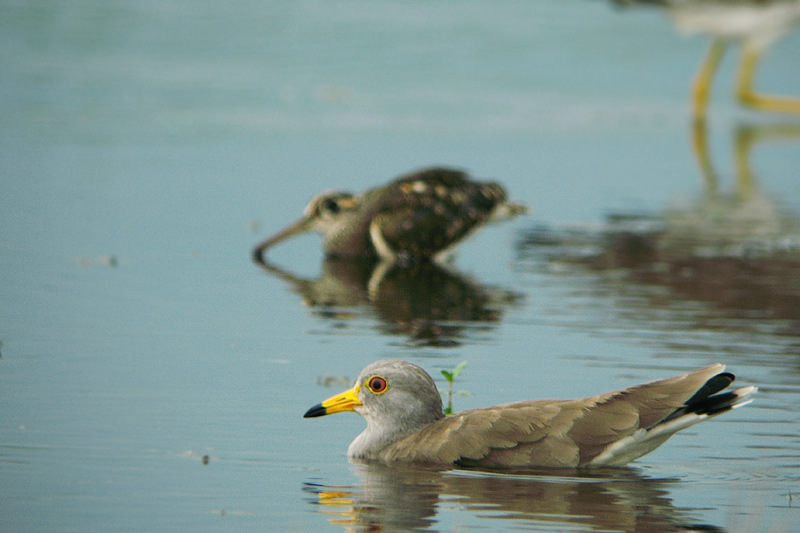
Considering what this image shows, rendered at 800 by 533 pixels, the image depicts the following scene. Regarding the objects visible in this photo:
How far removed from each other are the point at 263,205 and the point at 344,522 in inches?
399

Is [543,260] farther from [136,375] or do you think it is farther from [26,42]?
[26,42]

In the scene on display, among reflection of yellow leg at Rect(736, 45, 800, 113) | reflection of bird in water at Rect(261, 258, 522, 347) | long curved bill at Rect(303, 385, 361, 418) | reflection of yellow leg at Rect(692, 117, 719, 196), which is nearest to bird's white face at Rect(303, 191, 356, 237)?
reflection of bird in water at Rect(261, 258, 522, 347)

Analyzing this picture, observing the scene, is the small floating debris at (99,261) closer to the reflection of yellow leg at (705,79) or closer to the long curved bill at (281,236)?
the long curved bill at (281,236)

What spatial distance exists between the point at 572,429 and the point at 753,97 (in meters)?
18.9

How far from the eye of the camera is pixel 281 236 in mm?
13797

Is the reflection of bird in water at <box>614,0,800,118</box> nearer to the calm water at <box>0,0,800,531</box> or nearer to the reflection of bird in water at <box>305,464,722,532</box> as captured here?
the calm water at <box>0,0,800,531</box>

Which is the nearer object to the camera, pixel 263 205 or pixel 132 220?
pixel 132 220

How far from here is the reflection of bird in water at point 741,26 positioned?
936 inches

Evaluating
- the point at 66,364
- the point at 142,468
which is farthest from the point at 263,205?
the point at 142,468

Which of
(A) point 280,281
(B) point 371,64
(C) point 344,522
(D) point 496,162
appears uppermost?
(B) point 371,64

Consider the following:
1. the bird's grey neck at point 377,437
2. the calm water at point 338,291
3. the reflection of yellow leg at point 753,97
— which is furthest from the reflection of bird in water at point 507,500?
the reflection of yellow leg at point 753,97

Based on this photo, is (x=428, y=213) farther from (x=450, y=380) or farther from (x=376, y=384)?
(x=376, y=384)

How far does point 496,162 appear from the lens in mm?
20328

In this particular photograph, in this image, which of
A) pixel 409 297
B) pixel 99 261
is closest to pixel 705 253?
pixel 409 297
